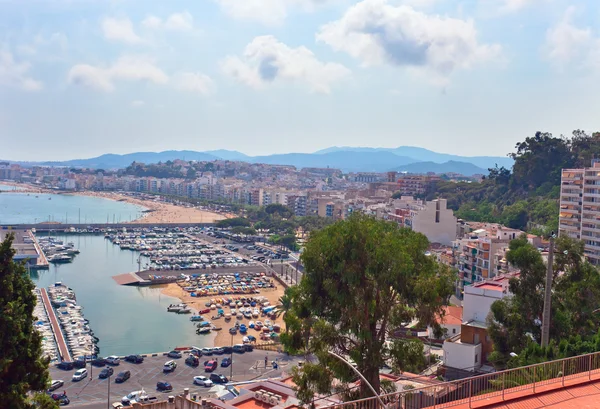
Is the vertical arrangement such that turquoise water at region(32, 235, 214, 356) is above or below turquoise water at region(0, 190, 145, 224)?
below

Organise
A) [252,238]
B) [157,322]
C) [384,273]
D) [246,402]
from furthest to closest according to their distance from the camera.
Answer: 1. [252,238]
2. [157,322]
3. [246,402]
4. [384,273]

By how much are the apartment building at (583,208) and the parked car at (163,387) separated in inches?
598

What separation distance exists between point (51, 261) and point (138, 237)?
11.2 metres

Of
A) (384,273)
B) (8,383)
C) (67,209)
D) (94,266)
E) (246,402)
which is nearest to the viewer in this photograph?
(8,383)

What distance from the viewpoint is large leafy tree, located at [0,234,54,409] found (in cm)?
531

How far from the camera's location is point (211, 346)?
19453mm

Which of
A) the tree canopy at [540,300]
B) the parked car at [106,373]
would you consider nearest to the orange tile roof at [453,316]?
the tree canopy at [540,300]

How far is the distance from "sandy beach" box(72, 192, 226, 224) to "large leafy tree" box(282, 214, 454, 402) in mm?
51256

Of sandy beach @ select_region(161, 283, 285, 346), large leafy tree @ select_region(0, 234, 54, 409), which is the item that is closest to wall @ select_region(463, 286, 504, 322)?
sandy beach @ select_region(161, 283, 285, 346)

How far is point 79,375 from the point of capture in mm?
15289

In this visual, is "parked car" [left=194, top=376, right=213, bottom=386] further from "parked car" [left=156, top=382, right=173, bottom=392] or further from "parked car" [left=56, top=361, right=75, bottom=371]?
"parked car" [left=56, top=361, right=75, bottom=371]

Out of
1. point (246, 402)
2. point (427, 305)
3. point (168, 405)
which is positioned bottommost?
point (246, 402)

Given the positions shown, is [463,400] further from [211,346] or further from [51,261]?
[51,261]

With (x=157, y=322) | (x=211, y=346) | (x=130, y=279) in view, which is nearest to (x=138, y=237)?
(x=130, y=279)
